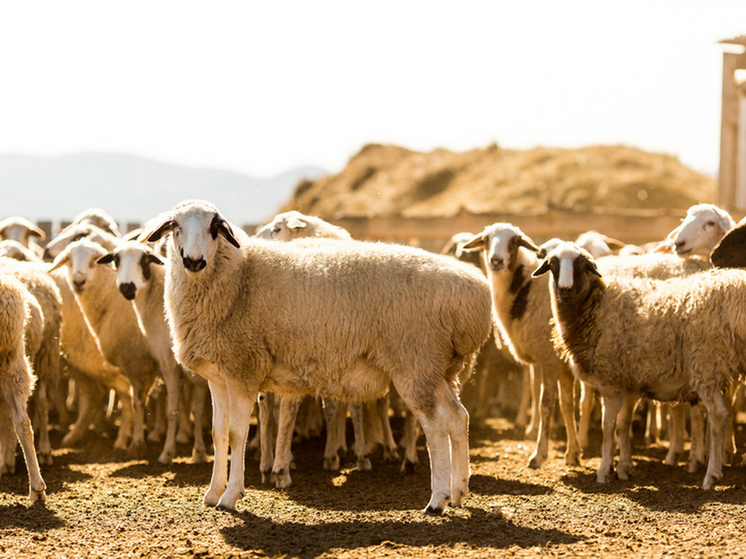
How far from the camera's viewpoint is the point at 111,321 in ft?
31.1

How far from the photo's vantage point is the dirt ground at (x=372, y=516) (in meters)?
5.13

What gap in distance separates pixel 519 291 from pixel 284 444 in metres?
2.98

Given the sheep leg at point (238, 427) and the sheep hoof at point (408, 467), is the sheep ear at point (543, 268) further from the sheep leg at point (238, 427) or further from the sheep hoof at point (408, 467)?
the sheep leg at point (238, 427)

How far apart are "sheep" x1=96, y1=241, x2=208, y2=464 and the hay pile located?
13996mm

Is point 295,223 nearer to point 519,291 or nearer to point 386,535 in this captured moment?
point 519,291

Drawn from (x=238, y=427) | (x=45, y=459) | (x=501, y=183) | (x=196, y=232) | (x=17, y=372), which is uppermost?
(x=501, y=183)

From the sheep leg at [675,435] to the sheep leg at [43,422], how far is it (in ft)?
19.7

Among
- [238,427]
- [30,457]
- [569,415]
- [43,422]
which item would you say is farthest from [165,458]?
[569,415]

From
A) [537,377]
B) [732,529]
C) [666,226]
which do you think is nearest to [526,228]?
[666,226]

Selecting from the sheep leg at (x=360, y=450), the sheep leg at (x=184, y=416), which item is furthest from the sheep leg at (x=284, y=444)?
the sheep leg at (x=184, y=416)

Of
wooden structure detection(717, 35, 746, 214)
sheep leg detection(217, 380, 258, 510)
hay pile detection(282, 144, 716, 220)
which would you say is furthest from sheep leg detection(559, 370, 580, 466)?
hay pile detection(282, 144, 716, 220)

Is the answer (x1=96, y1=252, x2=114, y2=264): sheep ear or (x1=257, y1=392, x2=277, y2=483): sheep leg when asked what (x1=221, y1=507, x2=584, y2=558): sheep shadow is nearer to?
(x1=257, y1=392, x2=277, y2=483): sheep leg

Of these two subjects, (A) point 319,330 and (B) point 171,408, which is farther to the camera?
(B) point 171,408

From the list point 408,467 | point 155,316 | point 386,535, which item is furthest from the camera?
point 155,316
